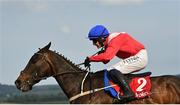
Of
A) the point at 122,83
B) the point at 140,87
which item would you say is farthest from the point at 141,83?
the point at 122,83

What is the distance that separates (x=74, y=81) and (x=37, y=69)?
2.82 feet

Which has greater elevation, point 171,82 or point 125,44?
point 125,44

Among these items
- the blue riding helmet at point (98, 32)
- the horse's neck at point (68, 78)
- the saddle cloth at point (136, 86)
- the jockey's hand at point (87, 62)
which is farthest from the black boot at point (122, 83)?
the horse's neck at point (68, 78)

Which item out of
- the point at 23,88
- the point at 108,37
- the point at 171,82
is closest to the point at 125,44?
the point at 108,37

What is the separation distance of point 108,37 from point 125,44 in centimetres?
39

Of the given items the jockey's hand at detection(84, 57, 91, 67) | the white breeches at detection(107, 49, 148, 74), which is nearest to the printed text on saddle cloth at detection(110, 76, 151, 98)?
the white breeches at detection(107, 49, 148, 74)

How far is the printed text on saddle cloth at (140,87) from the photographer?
1275 centimetres

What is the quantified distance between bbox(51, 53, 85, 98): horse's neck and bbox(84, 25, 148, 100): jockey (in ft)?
1.23

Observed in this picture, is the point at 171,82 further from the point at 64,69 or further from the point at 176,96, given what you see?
the point at 64,69

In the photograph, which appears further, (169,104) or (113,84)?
(113,84)

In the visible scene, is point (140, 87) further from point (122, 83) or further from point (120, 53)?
point (120, 53)

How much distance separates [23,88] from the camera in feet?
44.6

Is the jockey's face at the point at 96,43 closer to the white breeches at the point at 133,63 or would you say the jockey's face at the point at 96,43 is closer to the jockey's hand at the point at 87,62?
the jockey's hand at the point at 87,62

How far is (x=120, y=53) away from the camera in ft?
42.8
